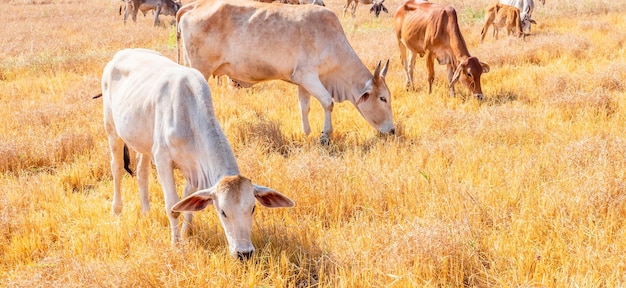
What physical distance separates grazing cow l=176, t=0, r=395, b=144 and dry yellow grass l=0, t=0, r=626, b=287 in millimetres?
511

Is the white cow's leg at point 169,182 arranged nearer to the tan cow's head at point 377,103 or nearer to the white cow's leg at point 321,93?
the white cow's leg at point 321,93

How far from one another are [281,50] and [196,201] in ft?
12.0

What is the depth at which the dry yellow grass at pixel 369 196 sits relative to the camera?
3.31 m

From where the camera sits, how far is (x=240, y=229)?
327 centimetres

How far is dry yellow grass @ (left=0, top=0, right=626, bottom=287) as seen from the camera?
3.31 m

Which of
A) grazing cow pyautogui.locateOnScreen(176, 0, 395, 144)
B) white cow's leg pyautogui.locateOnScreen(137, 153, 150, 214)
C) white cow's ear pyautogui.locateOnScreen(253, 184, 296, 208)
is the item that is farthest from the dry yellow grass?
grazing cow pyautogui.locateOnScreen(176, 0, 395, 144)

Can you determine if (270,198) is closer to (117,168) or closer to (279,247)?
(279,247)

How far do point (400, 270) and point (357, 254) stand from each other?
376mm

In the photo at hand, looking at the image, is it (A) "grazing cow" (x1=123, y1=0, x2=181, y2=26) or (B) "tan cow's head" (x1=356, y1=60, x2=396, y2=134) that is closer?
(B) "tan cow's head" (x1=356, y1=60, x2=396, y2=134)

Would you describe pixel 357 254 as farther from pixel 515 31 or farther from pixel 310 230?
pixel 515 31

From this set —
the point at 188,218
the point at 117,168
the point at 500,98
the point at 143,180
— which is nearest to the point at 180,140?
the point at 188,218

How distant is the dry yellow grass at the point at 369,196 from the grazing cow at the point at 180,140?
26 centimetres

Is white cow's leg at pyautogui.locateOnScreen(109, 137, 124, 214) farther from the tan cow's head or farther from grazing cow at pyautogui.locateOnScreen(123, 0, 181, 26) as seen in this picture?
grazing cow at pyautogui.locateOnScreen(123, 0, 181, 26)

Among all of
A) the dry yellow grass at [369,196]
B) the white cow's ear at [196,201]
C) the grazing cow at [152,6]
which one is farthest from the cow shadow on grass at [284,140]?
the grazing cow at [152,6]
